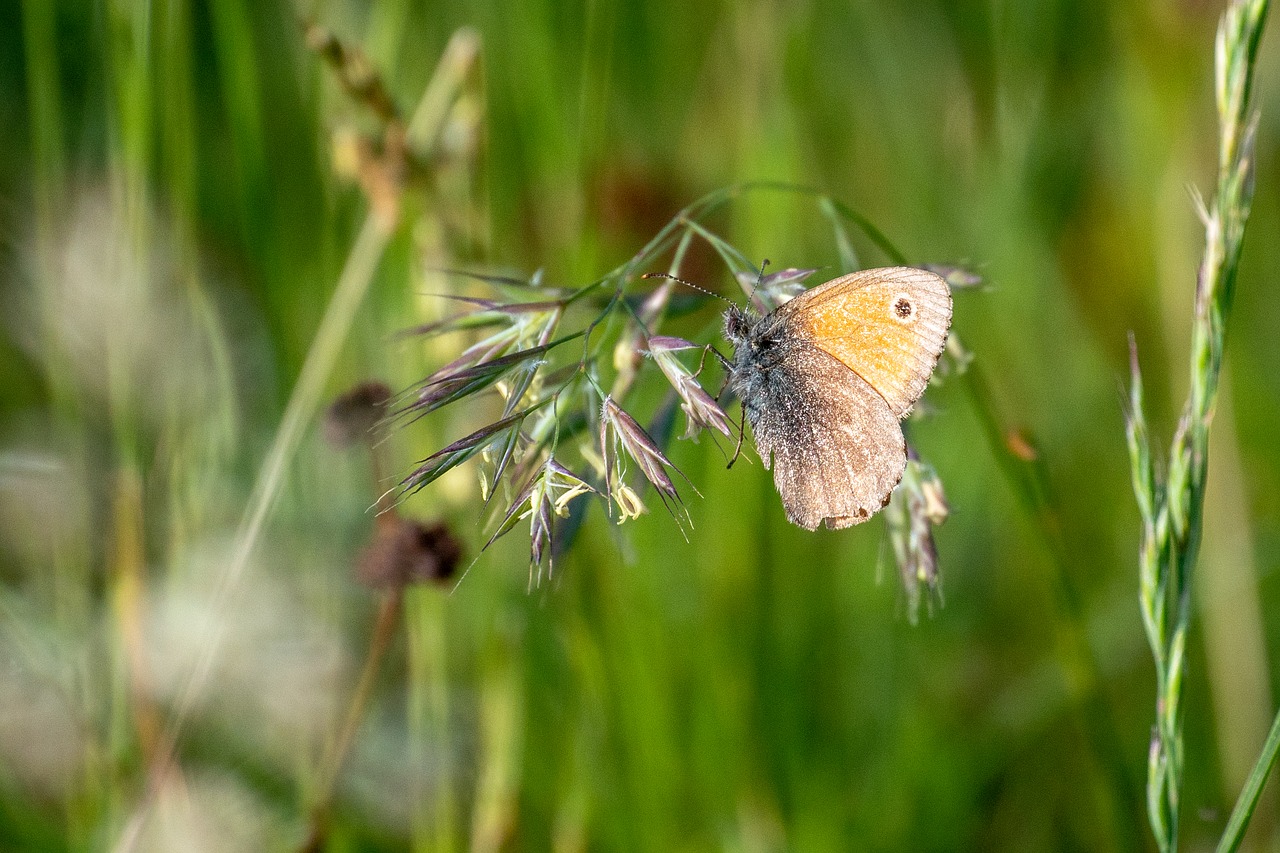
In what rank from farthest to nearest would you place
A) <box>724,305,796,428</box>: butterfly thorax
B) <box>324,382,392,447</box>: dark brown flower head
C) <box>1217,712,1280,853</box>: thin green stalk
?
<box>724,305,796,428</box>: butterfly thorax < <box>324,382,392,447</box>: dark brown flower head < <box>1217,712,1280,853</box>: thin green stalk

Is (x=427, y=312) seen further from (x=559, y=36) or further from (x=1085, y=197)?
(x=1085, y=197)

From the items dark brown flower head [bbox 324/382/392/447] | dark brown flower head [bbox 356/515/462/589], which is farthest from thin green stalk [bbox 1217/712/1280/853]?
dark brown flower head [bbox 324/382/392/447]

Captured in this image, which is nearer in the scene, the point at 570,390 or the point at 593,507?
the point at 570,390

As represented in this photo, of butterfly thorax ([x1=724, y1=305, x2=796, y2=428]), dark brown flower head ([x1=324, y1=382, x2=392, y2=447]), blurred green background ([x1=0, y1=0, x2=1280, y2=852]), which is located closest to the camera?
dark brown flower head ([x1=324, y1=382, x2=392, y2=447])

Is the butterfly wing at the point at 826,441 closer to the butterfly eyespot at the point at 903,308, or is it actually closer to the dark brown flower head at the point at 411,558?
the butterfly eyespot at the point at 903,308

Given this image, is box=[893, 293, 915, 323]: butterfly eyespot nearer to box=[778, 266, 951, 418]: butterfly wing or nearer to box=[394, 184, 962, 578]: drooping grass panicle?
box=[778, 266, 951, 418]: butterfly wing

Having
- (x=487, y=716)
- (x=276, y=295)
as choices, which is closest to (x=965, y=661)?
(x=487, y=716)

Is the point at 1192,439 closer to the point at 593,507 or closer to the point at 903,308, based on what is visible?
the point at 903,308

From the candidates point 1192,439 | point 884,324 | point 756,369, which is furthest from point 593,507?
point 1192,439
